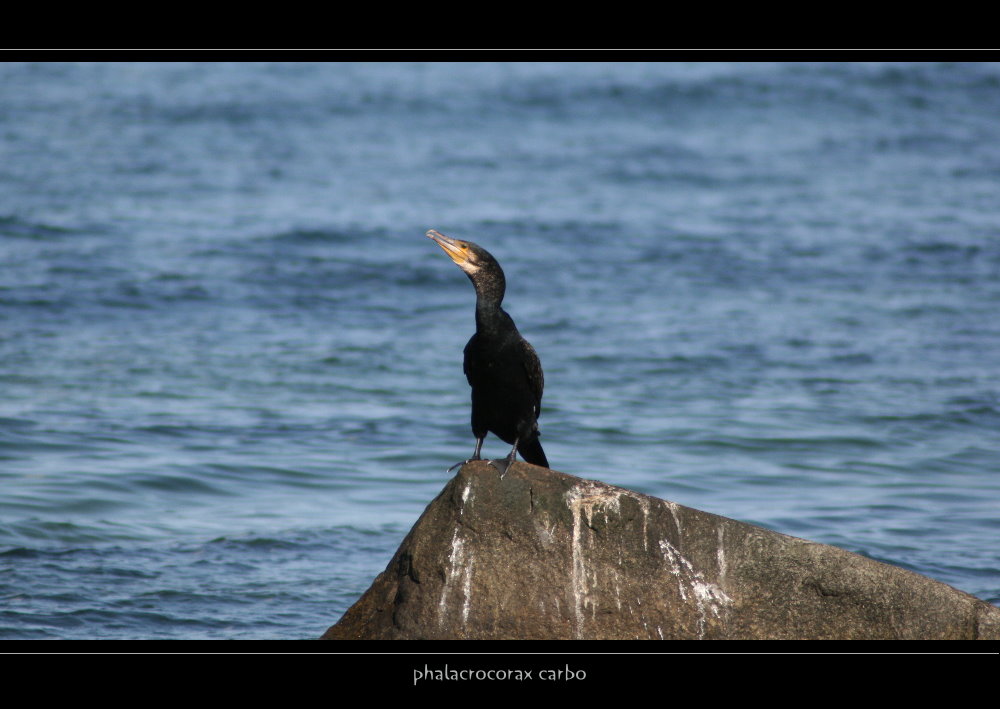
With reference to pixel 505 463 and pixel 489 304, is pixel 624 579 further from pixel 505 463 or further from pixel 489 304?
pixel 489 304

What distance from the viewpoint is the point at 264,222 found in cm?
1647

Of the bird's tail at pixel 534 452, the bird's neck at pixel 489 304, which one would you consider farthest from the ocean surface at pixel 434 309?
the bird's neck at pixel 489 304

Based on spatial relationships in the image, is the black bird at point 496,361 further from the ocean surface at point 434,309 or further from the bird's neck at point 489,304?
the ocean surface at point 434,309

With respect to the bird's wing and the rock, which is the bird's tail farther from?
the rock

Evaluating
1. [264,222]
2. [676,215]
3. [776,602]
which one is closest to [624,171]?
[676,215]

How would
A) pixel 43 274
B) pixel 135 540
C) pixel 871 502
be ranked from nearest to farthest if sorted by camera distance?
1. pixel 135 540
2. pixel 871 502
3. pixel 43 274

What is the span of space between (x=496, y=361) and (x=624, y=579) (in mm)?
1142

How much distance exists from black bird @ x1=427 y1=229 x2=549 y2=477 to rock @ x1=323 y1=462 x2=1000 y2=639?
0.46 meters

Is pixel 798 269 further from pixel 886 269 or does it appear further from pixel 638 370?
pixel 638 370

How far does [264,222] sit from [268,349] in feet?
15.5

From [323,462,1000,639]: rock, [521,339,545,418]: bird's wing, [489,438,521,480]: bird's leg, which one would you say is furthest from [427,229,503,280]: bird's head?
[323,462,1000,639]: rock

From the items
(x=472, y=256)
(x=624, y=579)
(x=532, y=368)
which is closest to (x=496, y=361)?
(x=532, y=368)

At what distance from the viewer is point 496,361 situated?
5.51 metres

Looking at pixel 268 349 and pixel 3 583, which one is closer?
pixel 3 583
